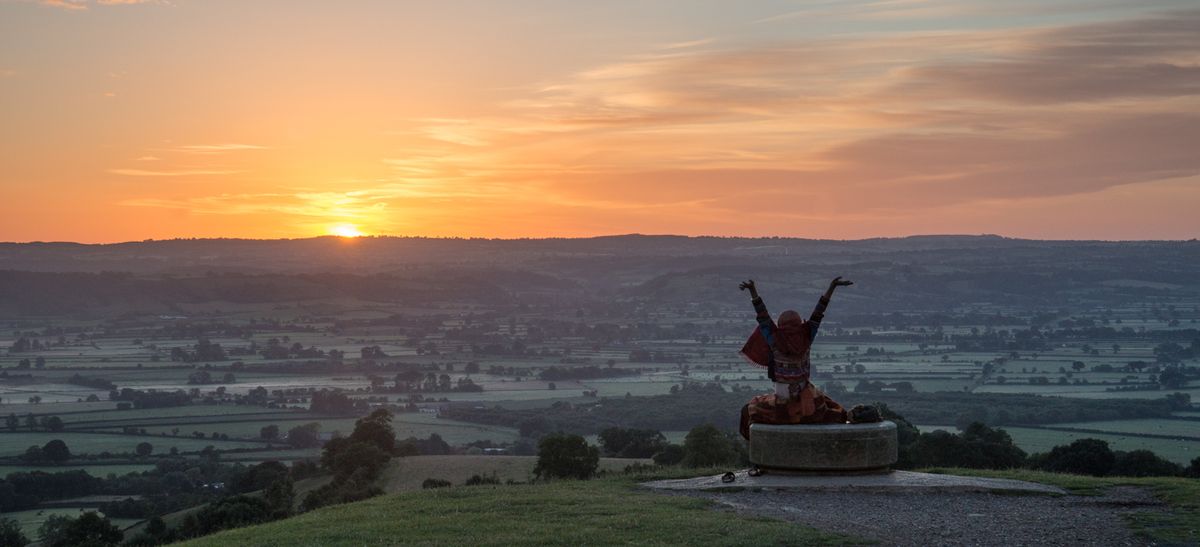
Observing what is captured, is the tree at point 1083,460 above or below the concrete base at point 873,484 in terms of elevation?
below

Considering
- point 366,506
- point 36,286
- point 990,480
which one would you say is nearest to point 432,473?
point 366,506

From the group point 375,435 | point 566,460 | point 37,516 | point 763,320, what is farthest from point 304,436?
point 763,320

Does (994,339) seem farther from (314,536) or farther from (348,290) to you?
(314,536)

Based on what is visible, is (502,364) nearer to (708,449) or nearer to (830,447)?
(708,449)

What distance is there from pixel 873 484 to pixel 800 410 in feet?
6.70

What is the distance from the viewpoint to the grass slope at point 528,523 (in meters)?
15.9

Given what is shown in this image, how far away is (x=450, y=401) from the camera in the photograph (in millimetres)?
98688

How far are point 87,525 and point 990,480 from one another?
20.9 meters

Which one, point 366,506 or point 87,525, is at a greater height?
point 366,506

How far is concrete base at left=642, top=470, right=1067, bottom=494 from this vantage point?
19.4 m

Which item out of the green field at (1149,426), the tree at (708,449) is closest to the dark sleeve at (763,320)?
the tree at (708,449)

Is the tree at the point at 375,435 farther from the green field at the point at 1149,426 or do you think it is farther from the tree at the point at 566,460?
the green field at the point at 1149,426

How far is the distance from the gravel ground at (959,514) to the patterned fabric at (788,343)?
8.32ft

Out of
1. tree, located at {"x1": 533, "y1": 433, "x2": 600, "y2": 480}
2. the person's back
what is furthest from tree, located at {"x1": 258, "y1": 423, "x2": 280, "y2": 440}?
the person's back
